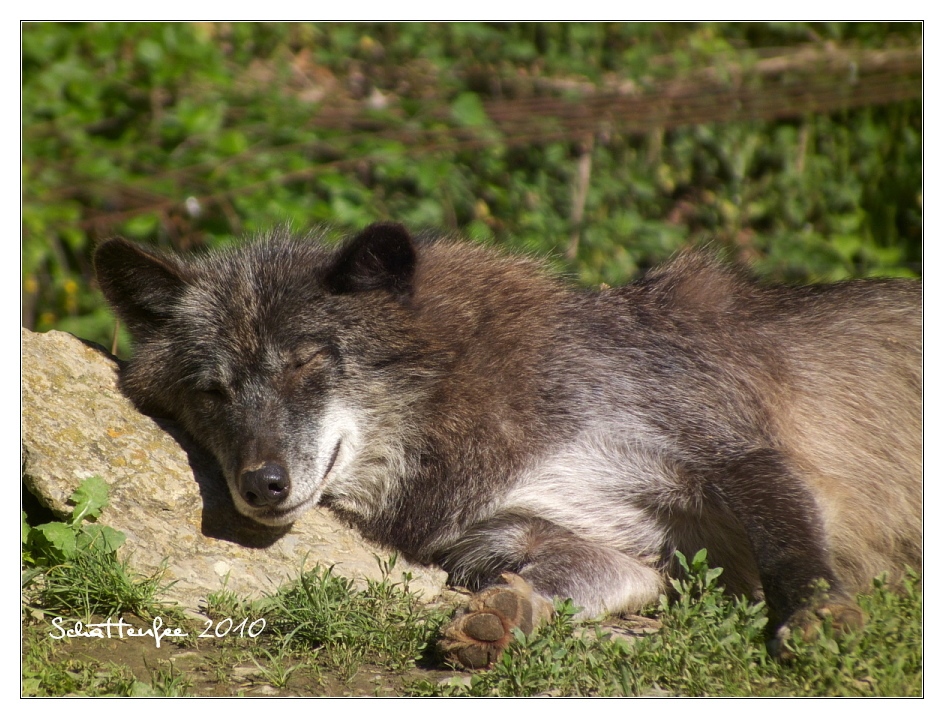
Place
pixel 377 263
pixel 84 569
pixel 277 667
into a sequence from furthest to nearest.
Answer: pixel 377 263 → pixel 84 569 → pixel 277 667

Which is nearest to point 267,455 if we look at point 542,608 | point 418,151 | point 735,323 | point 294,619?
point 294,619

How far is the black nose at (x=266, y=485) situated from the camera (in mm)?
3918

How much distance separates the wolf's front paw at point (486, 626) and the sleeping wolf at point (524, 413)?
249mm

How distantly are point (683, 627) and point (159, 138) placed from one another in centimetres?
766

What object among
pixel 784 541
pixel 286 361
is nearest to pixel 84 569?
pixel 286 361

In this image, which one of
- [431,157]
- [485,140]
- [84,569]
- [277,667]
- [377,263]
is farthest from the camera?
[485,140]

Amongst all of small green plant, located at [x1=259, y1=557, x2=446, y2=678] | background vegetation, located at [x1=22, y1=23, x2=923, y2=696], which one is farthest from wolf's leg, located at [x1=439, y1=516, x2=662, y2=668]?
background vegetation, located at [x1=22, y1=23, x2=923, y2=696]

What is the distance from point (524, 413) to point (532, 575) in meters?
0.68

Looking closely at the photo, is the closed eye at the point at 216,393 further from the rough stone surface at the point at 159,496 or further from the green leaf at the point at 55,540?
the green leaf at the point at 55,540

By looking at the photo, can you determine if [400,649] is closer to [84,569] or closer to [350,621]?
[350,621]

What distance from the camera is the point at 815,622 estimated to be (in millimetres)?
3395

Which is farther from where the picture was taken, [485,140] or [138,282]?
[485,140]

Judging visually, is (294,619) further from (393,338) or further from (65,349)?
(65,349)

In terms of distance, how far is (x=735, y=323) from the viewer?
4.60 meters
